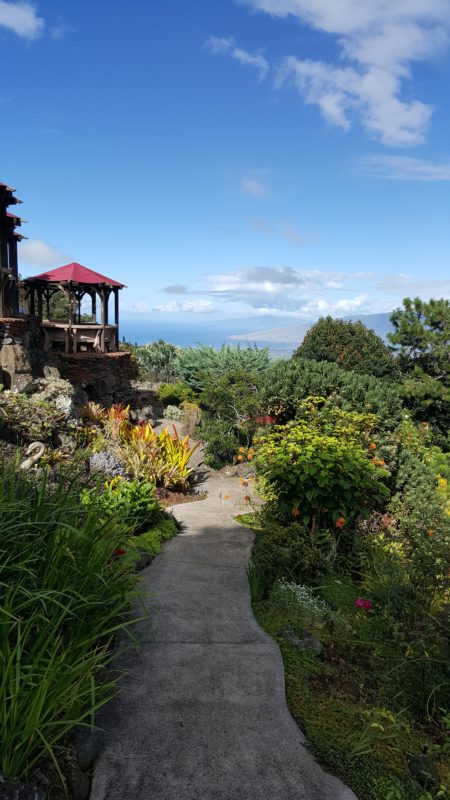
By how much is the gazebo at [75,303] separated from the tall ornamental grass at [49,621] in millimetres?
14729

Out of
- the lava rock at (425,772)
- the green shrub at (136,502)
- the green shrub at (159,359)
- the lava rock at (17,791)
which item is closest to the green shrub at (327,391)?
the green shrub at (136,502)

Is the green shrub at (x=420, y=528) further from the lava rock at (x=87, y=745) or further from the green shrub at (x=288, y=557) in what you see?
the lava rock at (x=87, y=745)

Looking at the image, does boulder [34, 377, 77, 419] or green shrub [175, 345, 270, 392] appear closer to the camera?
boulder [34, 377, 77, 419]

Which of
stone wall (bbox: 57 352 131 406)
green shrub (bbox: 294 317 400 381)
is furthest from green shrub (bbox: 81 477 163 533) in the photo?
green shrub (bbox: 294 317 400 381)

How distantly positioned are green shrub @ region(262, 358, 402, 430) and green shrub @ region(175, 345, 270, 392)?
28.7 feet

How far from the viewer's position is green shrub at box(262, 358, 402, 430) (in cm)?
1112

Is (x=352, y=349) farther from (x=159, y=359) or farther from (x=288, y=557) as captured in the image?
(x=288, y=557)

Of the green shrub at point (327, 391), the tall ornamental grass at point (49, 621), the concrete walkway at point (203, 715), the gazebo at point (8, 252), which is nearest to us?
the tall ornamental grass at point (49, 621)

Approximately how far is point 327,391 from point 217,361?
36.9 feet

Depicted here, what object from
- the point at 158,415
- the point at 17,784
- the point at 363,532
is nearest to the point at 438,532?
the point at 363,532

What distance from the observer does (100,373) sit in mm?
18875

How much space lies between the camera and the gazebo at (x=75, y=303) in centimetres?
1839

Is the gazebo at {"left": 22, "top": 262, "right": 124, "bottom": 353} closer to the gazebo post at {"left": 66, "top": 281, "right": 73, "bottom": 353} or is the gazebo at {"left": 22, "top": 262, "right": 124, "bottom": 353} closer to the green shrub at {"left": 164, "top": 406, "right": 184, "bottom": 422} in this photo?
the gazebo post at {"left": 66, "top": 281, "right": 73, "bottom": 353}

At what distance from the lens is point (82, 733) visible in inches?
126
